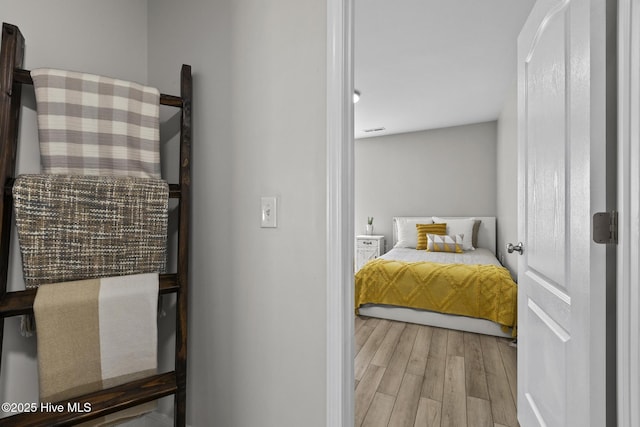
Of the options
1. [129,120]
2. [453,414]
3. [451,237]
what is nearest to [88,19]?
[129,120]

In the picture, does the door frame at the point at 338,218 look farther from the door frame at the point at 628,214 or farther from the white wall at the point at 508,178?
the white wall at the point at 508,178

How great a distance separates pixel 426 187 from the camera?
17.9 feet

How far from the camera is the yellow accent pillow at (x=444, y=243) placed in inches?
174

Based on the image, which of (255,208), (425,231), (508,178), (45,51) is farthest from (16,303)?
(425,231)

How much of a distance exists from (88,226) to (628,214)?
5.27ft

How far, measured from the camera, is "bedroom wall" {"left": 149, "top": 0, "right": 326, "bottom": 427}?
3.45ft

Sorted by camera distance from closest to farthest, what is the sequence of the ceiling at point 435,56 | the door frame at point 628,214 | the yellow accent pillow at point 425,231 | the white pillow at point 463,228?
the door frame at point 628,214
the ceiling at point 435,56
the white pillow at point 463,228
the yellow accent pillow at point 425,231

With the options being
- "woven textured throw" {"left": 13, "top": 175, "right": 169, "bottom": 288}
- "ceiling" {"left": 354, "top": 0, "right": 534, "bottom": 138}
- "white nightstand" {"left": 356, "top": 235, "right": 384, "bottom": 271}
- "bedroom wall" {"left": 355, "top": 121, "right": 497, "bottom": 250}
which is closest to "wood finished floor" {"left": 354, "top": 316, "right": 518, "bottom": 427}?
"woven textured throw" {"left": 13, "top": 175, "right": 169, "bottom": 288}

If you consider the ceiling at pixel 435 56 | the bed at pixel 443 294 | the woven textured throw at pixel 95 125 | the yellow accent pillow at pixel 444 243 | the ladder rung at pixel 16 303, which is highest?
the ceiling at pixel 435 56

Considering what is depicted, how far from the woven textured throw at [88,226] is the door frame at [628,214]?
1432 millimetres

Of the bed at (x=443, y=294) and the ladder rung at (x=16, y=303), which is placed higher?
the ladder rung at (x=16, y=303)

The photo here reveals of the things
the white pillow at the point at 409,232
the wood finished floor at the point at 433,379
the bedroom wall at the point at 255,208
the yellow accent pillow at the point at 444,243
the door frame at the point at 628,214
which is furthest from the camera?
the white pillow at the point at 409,232

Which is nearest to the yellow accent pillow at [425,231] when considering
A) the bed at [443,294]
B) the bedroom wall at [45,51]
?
the bed at [443,294]

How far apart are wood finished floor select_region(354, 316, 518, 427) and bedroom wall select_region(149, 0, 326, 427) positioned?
892 mm
